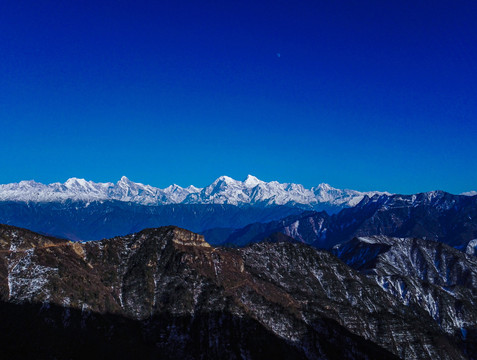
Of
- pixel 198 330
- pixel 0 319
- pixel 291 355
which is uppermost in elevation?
pixel 0 319

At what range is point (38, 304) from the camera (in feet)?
541

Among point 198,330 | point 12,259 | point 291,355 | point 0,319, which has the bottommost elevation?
point 291,355

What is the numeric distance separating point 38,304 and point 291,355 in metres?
112

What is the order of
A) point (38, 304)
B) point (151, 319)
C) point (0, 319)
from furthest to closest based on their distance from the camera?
point (151, 319) → point (38, 304) → point (0, 319)

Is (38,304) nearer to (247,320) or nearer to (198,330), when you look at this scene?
(198,330)

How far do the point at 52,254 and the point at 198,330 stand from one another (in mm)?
77852

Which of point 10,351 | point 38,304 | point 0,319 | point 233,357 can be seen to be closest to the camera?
point 10,351

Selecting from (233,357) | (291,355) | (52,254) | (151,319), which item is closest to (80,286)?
(52,254)

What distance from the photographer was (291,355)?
19012 centimetres

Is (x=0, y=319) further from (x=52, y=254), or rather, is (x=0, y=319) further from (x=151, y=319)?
(x=151, y=319)

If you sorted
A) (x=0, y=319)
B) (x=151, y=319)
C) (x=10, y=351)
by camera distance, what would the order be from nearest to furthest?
(x=10, y=351) < (x=0, y=319) < (x=151, y=319)

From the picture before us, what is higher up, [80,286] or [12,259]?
[12,259]

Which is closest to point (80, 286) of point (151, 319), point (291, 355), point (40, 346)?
point (151, 319)

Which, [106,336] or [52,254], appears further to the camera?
[52,254]
